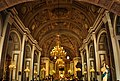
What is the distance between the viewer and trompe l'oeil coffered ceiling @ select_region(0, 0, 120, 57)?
611 inches

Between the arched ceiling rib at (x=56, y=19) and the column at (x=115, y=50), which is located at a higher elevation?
the arched ceiling rib at (x=56, y=19)

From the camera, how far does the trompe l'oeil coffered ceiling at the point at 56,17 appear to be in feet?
50.9

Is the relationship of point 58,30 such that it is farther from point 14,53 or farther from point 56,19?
point 14,53

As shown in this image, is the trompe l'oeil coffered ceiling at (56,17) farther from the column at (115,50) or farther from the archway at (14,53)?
the column at (115,50)

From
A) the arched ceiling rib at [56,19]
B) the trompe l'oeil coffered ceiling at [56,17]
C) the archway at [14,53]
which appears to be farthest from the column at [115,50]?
the archway at [14,53]

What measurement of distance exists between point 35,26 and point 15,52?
503 centimetres

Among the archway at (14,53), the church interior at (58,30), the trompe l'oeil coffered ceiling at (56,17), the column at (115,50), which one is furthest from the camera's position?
the trompe l'oeil coffered ceiling at (56,17)

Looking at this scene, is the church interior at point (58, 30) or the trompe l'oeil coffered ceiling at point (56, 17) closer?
the church interior at point (58, 30)

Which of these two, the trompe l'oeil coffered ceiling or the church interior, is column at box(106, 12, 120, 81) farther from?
the trompe l'oeil coffered ceiling

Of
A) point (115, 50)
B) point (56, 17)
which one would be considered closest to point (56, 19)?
point (56, 17)

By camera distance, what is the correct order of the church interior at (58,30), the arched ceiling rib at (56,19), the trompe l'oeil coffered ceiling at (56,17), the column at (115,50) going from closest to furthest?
1. the column at (115,50)
2. the church interior at (58,30)
3. the trompe l'oeil coffered ceiling at (56,17)
4. the arched ceiling rib at (56,19)

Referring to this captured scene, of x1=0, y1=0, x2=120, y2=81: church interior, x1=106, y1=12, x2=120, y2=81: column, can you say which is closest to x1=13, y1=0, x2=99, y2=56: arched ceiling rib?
x1=0, y1=0, x2=120, y2=81: church interior

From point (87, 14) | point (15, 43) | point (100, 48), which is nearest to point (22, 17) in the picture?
point (15, 43)

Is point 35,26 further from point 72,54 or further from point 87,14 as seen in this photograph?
point 72,54
